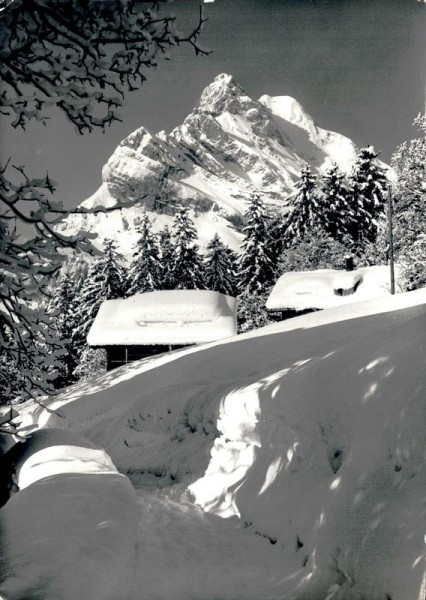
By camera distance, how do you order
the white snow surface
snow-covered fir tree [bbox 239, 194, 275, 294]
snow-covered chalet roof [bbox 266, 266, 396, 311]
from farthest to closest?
snow-covered chalet roof [bbox 266, 266, 396, 311] → snow-covered fir tree [bbox 239, 194, 275, 294] → the white snow surface

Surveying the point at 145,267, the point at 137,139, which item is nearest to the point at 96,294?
the point at 145,267

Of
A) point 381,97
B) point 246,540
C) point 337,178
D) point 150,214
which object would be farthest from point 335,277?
point 246,540

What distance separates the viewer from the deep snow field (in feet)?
11.3

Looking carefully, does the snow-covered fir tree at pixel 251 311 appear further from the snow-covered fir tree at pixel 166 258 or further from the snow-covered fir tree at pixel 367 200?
the snow-covered fir tree at pixel 367 200

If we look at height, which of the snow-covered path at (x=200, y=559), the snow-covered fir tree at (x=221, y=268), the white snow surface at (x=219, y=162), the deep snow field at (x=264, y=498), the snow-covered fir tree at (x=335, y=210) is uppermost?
the white snow surface at (x=219, y=162)

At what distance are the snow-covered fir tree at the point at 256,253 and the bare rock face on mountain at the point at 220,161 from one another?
184 millimetres

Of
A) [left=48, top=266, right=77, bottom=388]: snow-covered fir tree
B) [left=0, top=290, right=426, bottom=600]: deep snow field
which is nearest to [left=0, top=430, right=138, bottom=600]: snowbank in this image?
[left=0, top=290, right=426, bottom=600]: deep snow field

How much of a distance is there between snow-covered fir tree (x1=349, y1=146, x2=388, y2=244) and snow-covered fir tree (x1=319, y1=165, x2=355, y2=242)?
3.1 inches

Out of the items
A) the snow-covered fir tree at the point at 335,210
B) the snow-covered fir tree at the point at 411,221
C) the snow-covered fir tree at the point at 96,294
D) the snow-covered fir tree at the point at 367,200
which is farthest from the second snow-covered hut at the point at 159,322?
the snow-covered fir tree at the point at 411,221

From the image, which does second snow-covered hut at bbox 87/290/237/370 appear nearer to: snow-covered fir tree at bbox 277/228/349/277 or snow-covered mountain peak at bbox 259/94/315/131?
snow-covered fir tree at bbox 277/228/349/277

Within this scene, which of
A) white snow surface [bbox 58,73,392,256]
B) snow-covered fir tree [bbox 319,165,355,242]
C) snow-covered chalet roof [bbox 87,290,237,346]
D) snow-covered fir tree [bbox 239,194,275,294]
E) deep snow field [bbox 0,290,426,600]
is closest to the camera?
deep snow field [bbox 0,290,426,600]

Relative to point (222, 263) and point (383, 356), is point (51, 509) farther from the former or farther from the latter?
point (222, 263)

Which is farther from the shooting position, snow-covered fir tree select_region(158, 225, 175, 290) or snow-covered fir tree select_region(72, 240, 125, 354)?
snow-covered fir tree select_region(72, 240, 125, 354)

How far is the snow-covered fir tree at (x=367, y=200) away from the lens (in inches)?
277
